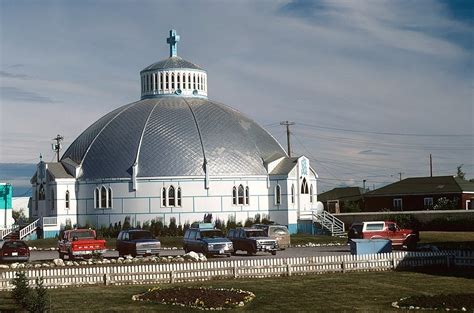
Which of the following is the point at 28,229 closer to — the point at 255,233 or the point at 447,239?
the point at 255,233

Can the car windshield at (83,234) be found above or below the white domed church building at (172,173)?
below

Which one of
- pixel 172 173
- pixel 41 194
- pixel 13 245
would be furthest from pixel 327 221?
pixel 13 245

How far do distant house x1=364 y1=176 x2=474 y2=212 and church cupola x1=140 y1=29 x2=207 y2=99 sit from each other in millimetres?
20926

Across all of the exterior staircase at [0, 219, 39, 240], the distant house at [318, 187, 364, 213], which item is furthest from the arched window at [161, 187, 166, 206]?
the distant house at [318, 187, 364, 213]

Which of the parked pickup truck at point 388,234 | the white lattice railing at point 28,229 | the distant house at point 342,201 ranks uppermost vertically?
the distant house at point 342,201

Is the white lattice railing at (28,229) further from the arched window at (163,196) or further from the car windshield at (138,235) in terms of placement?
the car windshield at (138,235)

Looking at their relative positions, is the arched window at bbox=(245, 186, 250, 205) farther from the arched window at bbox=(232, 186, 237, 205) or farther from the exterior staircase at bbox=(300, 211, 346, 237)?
the exterior staircase at bbox=(300, 211, 346, 237)

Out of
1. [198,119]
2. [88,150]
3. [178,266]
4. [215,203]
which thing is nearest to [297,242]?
[215,203]

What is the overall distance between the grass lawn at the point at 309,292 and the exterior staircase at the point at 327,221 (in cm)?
3668

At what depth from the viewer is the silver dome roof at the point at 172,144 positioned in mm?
71938

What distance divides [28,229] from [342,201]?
128 ft

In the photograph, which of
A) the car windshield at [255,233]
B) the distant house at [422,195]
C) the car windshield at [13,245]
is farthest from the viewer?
the distant house at [422,195]

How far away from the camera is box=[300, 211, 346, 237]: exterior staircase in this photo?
71.3 m

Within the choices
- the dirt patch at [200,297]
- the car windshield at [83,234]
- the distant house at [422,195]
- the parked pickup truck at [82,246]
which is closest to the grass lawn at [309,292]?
the dirt patch at [200,297]
